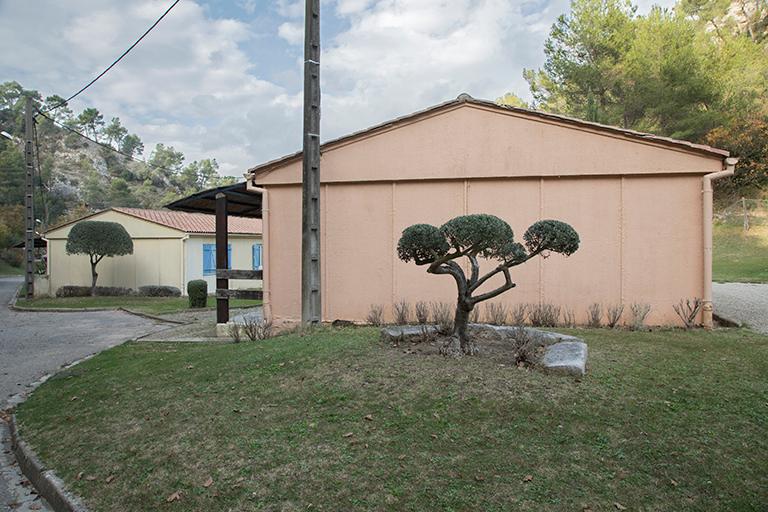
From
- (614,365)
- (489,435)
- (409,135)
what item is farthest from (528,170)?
(489,435)

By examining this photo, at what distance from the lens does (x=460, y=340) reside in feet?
16.9

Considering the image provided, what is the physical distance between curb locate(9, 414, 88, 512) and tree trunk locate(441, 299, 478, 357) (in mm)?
3338

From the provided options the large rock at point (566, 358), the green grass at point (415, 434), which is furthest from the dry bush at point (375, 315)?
the large rock at point (566, 358)

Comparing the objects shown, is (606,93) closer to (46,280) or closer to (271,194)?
(271,194)

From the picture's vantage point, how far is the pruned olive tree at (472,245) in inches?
186

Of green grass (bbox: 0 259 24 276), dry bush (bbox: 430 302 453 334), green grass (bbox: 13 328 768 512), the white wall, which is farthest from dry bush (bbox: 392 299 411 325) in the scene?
green grass (bbox: 0 259 24 276)

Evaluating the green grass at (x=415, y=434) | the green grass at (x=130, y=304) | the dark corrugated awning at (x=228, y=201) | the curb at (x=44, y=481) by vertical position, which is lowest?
the green grass at (x=130, y=304)

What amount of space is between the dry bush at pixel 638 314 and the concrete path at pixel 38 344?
7.82 metres

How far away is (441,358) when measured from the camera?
16.3 ft

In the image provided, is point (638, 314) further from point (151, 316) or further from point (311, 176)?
point (151, 316)

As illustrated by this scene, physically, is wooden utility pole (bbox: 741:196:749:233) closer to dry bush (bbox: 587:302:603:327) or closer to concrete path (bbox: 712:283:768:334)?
concrete path (bbox: 712:283:768:334)

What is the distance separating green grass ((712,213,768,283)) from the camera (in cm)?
2071

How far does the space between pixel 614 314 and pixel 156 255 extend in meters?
19.8

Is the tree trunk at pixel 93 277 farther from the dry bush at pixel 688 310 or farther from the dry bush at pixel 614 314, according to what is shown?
the dry bush at pixel 688 310
